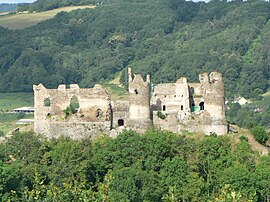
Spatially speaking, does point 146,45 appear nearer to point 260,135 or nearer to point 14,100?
point 14,100

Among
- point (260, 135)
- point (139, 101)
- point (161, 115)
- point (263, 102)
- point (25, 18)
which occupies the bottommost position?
point (263, 102)

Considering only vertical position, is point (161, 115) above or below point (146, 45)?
below

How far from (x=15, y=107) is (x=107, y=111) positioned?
53.7 m

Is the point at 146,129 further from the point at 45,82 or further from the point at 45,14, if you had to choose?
the point at 45,14

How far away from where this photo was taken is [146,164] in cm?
5416

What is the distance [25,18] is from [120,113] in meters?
134

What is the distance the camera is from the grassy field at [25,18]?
179837 mm

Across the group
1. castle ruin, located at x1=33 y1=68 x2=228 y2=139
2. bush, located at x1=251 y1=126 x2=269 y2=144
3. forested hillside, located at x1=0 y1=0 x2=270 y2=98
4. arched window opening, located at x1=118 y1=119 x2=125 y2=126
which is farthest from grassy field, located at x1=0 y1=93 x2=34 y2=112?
bush, located at x1=251 y1=126 x2=269 y2=144

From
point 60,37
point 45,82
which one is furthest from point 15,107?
point 60,37

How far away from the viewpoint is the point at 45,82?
135 metres

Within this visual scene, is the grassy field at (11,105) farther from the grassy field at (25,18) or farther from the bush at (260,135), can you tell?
the grassy field at (25,18)

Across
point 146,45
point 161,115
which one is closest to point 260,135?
point 161,115

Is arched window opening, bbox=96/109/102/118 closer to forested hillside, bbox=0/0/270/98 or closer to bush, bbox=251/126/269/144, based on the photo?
bush, bbox=251/126/269/144

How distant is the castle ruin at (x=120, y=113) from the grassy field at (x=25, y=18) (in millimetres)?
122706
